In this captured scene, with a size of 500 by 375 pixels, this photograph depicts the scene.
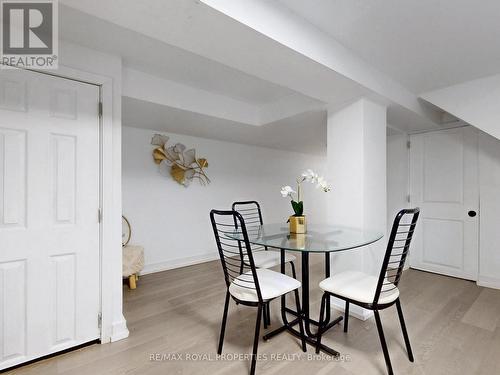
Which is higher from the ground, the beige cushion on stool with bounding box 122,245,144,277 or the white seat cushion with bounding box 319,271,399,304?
the white seat cushion with bounding box 319,271,399,304

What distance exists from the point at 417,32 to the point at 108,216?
2.58 meters

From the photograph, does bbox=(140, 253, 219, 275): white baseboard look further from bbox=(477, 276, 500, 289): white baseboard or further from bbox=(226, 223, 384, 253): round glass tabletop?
bbox=(477, 276, 500, 289): white baseboard

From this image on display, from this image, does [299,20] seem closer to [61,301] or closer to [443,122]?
[61,301]

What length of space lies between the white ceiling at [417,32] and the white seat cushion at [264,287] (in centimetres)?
176

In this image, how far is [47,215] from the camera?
168cm

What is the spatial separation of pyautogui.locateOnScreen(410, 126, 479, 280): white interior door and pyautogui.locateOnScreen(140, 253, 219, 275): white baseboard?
3.05 meters

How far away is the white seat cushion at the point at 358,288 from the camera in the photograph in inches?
60.9

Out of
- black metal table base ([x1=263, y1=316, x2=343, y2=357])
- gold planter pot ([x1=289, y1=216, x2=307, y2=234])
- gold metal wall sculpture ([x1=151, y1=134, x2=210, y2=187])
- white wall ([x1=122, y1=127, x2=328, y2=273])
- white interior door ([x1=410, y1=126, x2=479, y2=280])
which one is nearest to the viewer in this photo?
black metal table base ([x1=263, y1=316, x2=343, y2=357])

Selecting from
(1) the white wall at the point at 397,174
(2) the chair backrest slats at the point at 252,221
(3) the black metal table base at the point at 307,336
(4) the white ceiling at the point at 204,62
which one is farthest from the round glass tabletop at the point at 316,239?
(1) the white wall at the point at 397,174

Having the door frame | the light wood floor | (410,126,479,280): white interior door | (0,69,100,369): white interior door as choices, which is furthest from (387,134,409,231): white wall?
(0,69,100,369): white interior door

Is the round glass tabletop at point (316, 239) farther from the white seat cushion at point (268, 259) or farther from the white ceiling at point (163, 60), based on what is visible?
the white ceiling at point (163, 60)

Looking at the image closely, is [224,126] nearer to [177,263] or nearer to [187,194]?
[187,194]

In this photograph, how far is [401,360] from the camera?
1683mm

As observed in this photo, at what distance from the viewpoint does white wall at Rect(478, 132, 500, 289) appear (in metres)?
2.94
